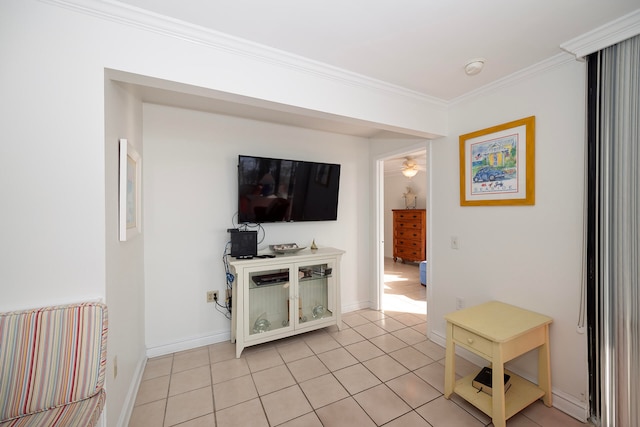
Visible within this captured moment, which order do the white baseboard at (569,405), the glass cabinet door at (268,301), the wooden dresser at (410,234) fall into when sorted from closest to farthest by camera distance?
the white baseboard at (569,405) < the glass cabinet door at (268,301) < the wooden dresser at (410,234)

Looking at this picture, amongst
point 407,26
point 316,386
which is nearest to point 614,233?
point 407,26

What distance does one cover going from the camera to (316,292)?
298cm

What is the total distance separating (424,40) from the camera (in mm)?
1606

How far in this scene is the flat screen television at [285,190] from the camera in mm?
2674

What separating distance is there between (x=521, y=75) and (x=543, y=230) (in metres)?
1.15

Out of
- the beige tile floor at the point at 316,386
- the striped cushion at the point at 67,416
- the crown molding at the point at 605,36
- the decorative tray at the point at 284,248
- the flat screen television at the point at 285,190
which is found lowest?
the beige tile floor at the point at 316,386

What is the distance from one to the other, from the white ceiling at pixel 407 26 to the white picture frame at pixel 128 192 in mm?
815

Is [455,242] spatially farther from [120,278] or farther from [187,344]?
[187,344]

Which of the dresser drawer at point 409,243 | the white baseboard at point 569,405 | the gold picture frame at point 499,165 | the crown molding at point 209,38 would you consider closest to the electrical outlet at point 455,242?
the gold picture frame at point 499,165

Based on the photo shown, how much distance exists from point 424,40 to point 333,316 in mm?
2591

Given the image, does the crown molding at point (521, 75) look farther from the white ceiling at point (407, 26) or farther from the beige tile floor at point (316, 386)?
the beige tile floor at point (316, 386)

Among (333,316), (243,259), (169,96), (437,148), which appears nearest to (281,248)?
(243,259)

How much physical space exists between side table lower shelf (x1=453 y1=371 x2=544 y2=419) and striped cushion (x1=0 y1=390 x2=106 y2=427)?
2.08 metres

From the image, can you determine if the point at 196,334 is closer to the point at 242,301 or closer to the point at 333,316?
the point at 242,301
